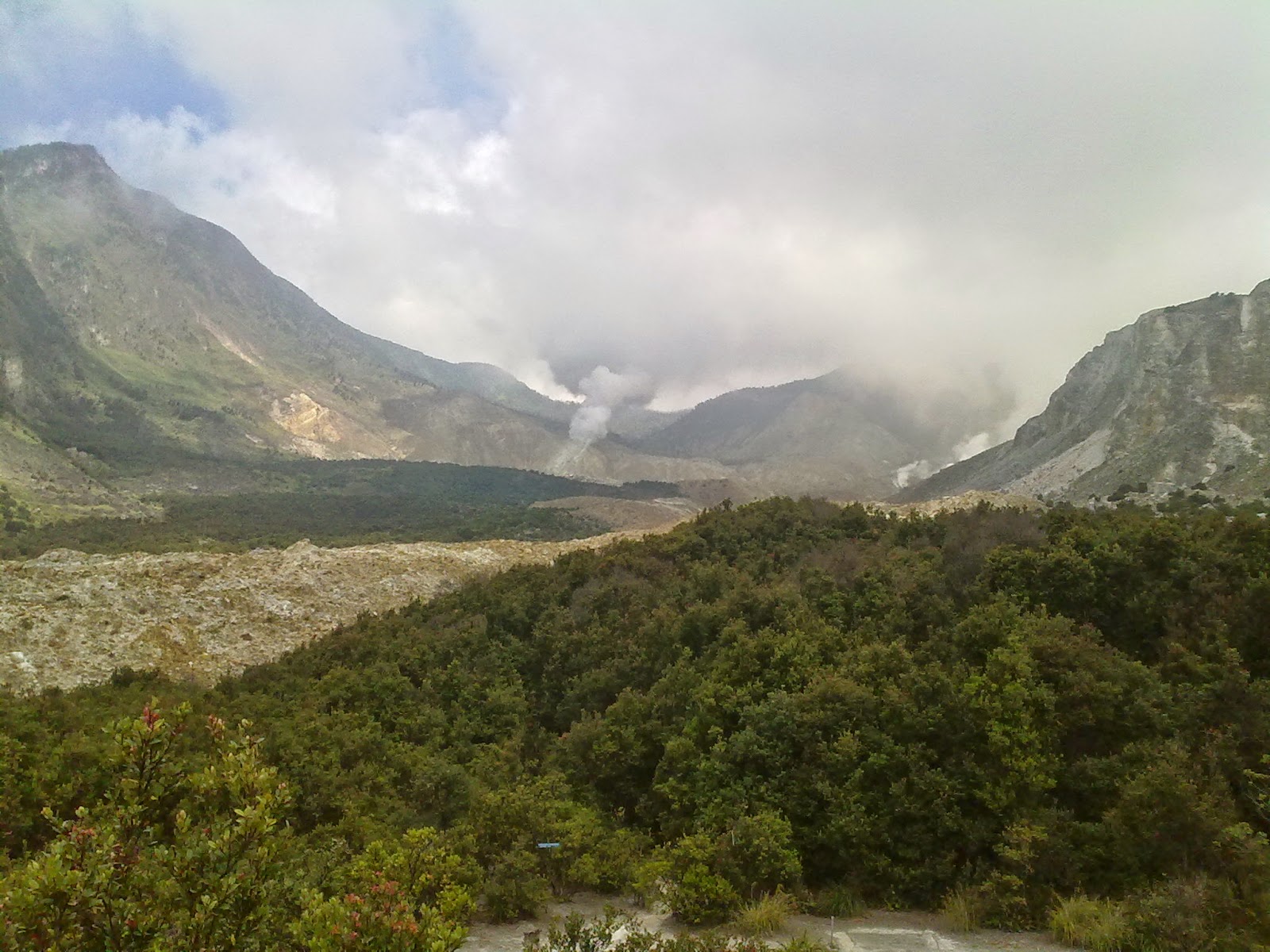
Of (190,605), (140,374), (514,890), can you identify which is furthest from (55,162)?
(514,890)

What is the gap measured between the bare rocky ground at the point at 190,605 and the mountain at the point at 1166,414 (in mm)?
55728

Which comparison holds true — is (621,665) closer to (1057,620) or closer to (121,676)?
(1057,620)

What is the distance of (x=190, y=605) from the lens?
1069 inches

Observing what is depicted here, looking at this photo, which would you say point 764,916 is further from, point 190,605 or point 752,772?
point 190,605

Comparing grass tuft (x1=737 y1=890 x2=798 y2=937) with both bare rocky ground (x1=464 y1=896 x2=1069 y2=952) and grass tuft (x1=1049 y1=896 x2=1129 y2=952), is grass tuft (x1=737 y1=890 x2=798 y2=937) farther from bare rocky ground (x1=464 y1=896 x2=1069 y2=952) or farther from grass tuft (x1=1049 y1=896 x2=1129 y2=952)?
grass tuft (x1=1049 y1=896 x2=1129 y2=952)

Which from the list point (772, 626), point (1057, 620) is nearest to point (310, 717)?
point (772, 626)

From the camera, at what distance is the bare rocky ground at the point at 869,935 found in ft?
31.0

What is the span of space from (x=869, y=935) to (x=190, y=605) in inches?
1047

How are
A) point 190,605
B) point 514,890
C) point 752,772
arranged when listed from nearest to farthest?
1. point 514,890
2. point 752,772
3. point 190,605

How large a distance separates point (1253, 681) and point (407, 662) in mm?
20147

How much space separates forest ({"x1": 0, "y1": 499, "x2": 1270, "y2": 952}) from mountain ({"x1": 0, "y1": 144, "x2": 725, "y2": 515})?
82.7 m

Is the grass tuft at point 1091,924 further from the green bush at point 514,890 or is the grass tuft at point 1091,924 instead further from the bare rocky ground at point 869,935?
the green bush at point 514,890

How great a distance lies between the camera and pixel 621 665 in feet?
65.5

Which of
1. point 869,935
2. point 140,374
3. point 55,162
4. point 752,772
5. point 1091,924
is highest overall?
point 55,162
